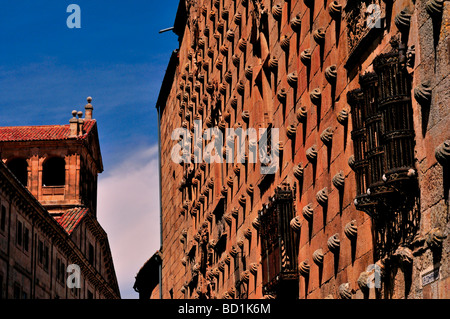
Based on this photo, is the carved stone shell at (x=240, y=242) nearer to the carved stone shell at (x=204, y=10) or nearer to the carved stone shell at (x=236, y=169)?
the carved stone shell at (x=236, y=169)

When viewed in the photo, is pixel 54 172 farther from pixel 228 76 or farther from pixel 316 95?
pixel 316 95

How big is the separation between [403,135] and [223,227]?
1331 centimetres

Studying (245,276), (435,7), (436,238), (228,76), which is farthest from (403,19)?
(228,76)

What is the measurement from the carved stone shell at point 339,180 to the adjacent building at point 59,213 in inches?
1317

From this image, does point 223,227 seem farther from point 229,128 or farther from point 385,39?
point 385,39

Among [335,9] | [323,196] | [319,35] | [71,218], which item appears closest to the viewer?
[335,9]

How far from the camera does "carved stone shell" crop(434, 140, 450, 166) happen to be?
10164 millimetres

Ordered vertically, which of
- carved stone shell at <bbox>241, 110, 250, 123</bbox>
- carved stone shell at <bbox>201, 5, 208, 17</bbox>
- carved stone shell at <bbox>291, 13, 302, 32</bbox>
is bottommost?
carved stone shell at <bbox>241, 110, 250, 123</bbox>

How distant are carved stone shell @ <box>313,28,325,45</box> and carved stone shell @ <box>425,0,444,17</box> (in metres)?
4.39

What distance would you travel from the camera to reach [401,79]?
446 inches

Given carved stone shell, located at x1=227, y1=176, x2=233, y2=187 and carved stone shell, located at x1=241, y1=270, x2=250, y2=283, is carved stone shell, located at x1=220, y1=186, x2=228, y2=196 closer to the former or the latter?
carved stone shell, located at x1=227, y1=176, x2=233, y2=187

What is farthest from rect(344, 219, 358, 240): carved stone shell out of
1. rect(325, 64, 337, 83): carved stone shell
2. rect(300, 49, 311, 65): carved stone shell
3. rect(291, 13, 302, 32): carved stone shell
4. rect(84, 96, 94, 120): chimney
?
rect(84, 96, 94, 120): chimney

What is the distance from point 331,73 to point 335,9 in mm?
863

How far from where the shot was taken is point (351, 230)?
1313 centimetres
